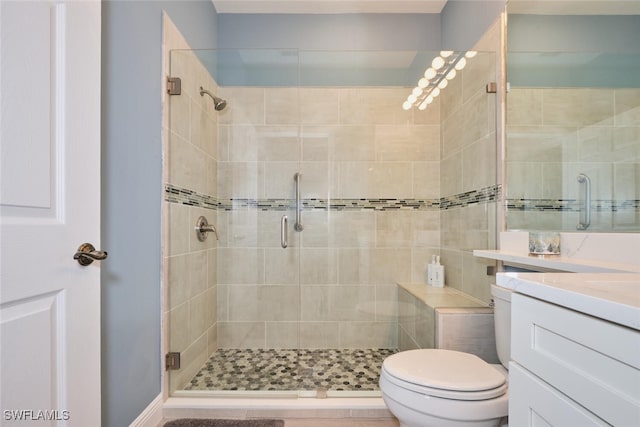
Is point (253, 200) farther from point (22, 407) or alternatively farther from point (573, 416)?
point (573, 416)

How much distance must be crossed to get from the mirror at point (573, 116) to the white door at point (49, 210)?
1.74m

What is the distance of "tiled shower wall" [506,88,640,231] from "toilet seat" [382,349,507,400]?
68cm

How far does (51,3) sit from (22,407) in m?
0.99

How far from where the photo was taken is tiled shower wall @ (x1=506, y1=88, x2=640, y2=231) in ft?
3.73

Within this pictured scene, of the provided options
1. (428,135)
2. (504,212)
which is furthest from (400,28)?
(504,212)

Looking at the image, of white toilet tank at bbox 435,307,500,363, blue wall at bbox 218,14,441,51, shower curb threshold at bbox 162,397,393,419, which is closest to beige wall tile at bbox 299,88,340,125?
blue wall at bbox 218,14,441,51

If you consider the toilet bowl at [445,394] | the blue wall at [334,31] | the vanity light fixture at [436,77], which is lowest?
the toilet bowl at [445,394]

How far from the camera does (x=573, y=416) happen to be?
1.92ft

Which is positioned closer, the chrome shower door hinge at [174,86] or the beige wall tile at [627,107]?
the beige wall tile at [627,107]

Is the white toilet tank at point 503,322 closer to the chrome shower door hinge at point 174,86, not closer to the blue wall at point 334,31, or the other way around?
the chrome shower door hinge at point 174,86

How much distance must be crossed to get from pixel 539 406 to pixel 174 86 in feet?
6.52

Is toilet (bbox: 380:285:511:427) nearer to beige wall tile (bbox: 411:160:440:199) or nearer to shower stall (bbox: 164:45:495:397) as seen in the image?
shower stall (bbox: 164:45:495:397)

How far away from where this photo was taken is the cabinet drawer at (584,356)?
0.49 m

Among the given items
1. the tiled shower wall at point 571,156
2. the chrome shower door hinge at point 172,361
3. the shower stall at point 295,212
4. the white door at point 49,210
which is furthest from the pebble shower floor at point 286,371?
the tiled shower wall at point 571,156
